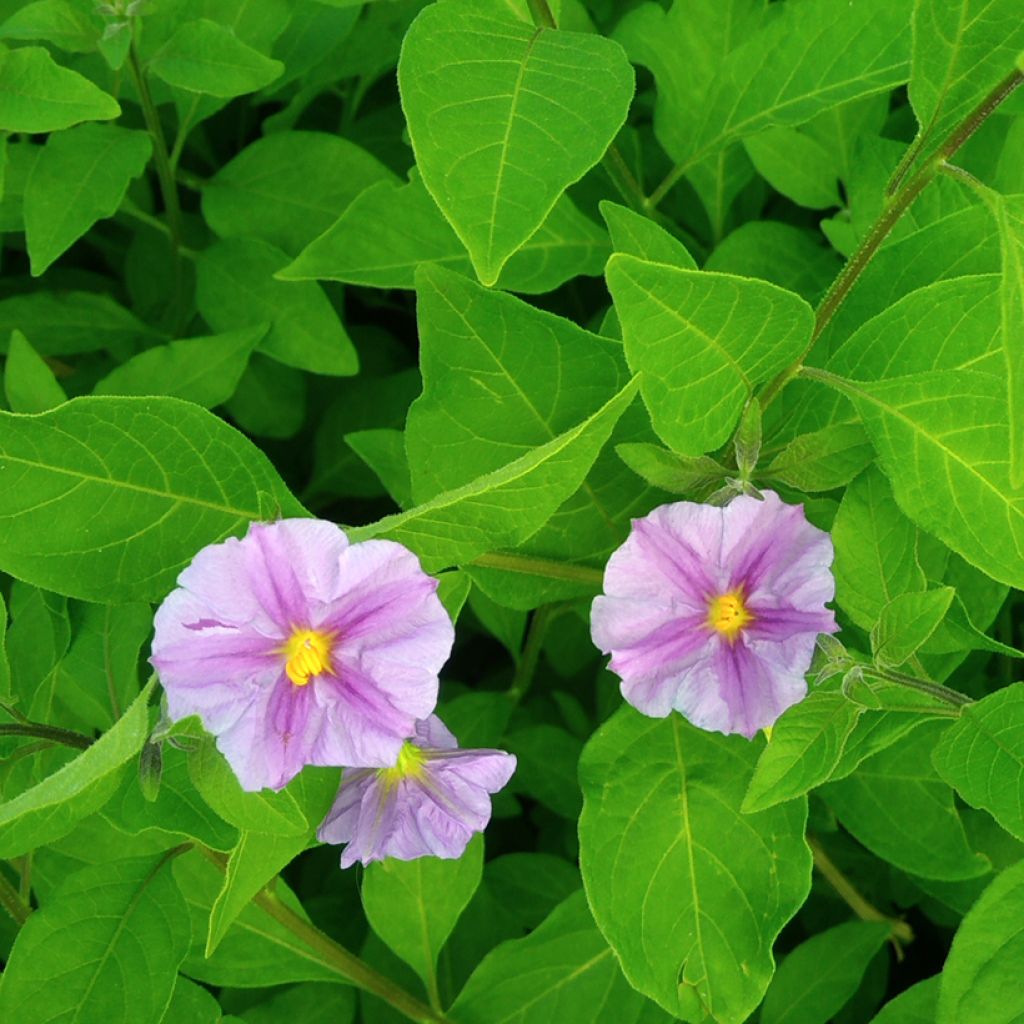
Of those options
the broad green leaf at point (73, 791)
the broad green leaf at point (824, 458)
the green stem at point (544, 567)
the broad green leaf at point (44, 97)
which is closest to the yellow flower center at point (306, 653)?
the broad green leaf at point (73, 791)

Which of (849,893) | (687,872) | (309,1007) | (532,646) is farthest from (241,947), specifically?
(849,893)

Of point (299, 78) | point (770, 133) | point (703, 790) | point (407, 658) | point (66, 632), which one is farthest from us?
point (299, 78)

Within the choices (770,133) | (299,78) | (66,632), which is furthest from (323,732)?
(299,78)

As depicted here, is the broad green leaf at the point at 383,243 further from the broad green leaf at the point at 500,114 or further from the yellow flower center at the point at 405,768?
the yellow flower center at the point at 405,768

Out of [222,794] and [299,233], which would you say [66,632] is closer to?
[222,794]

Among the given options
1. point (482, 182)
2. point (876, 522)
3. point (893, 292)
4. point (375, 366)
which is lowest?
point (375, 366)
